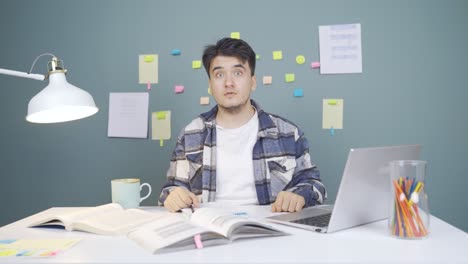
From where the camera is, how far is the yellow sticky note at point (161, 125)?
7.71 ft

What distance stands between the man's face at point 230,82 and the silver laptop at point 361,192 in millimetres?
730

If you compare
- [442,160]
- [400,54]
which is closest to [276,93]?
[400,54]

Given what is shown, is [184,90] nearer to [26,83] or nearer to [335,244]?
[26,83]

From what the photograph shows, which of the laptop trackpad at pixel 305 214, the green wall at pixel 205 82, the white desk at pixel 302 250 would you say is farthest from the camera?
the green wall at pixel 205 82

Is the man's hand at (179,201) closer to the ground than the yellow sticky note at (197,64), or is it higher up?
closer to the ground

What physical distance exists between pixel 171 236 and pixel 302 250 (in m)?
0.27

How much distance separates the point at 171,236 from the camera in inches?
35.9

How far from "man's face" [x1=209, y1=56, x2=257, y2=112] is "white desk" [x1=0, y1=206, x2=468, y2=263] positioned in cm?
86

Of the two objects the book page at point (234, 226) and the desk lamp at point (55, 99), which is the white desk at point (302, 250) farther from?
the desk lamp at point (55, 99)

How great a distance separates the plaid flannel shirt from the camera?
5.74 feet

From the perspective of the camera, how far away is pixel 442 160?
2180 millimetres

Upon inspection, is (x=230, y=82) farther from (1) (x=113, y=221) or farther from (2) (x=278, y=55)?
(1) (x=113, y=221)

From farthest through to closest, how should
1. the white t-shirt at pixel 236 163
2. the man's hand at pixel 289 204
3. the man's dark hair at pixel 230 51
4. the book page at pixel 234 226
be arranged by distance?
the man's dark hair at pixel 230 51 → the white t-shirt at pixel 236 163 → the man's hand at pixel 289 204 → the book page at pixel 234 226

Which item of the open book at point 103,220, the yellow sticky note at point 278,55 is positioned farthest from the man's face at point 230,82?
the open book at point 103,220
